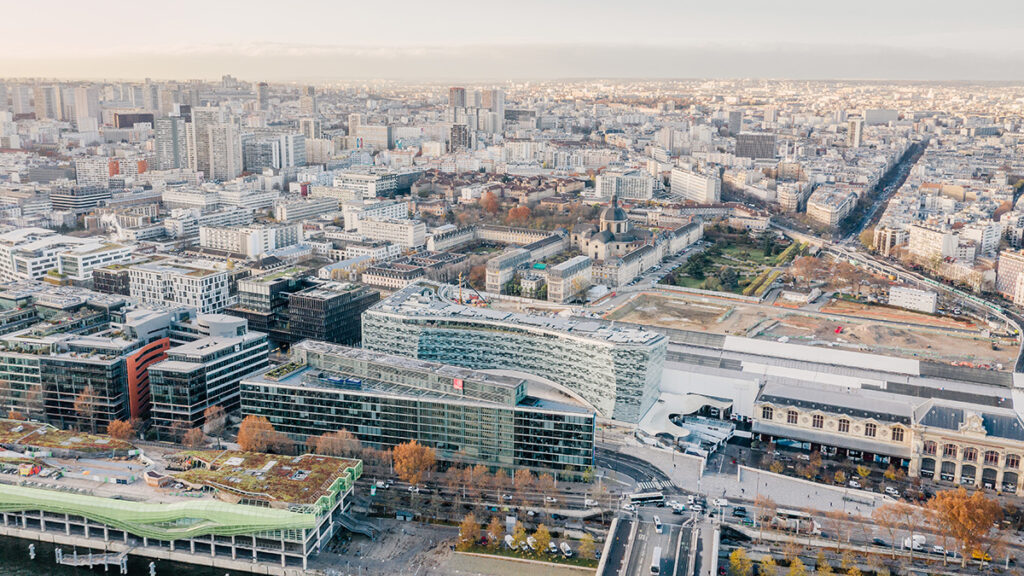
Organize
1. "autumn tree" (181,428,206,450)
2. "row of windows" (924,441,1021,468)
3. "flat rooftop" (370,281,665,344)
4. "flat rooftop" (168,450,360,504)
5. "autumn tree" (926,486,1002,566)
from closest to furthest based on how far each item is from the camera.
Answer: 1. "autumn tree" (926,486,1002,566)
2. "flat rooftop" (168,450,360,504)
3. "row of windows" (924,441,1021,468)
4. "autumn tree" (181,428,206,450)
5. "flat rooftop" (370,281,665,344)

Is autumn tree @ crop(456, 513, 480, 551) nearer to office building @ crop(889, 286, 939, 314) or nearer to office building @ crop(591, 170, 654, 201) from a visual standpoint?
office building @ crop(889, 286, 939, 314)

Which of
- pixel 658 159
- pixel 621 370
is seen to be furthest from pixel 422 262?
pixel 658 159

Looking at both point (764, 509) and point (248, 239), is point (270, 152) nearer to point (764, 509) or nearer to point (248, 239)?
point (248, 239)

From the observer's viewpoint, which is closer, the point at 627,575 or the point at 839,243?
the point at 627,575

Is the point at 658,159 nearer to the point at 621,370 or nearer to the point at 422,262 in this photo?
the point at 422,262

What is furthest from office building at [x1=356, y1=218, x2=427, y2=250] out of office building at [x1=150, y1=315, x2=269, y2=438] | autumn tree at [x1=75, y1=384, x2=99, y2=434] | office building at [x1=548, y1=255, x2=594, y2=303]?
autumn tree at [x1=75, y1=384, x2=99, y2=434]

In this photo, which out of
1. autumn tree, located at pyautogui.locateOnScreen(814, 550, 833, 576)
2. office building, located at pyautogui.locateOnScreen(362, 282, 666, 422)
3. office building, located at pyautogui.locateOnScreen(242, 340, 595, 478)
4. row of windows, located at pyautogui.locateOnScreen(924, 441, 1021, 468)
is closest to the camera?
autumn tree, located at pyautogui.locateOnScreen(814, 550, 833, 576)

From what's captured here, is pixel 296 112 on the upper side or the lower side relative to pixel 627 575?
upper

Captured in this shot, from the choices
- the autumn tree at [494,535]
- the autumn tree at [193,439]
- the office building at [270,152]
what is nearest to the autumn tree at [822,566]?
the autumn tree at [494,535]
